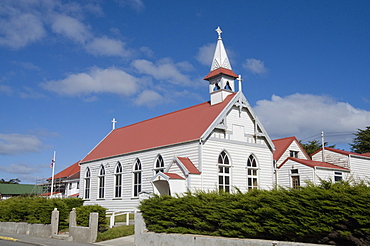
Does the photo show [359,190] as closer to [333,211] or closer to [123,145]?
[333,211]

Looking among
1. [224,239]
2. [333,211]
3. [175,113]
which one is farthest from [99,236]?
[175,113]

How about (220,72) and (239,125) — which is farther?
(220,72)

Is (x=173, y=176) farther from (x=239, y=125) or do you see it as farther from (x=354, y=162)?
(x=354, y=162)

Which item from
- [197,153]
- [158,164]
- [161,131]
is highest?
[161,131]

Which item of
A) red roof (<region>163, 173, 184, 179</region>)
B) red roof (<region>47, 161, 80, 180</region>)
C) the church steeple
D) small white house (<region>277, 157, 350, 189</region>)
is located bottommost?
red roof (<region>163, 173, 184, 179</region>)

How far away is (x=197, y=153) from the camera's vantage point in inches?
966

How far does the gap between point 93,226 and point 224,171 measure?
9.93 m

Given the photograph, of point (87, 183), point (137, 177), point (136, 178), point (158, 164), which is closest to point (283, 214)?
point (158, 164)

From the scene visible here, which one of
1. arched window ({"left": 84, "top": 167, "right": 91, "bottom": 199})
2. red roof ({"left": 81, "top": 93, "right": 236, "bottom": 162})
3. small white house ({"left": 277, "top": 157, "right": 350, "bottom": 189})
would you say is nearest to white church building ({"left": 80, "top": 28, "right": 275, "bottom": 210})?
red roof ({"left": 81, "top": 93, "right": 236, "bottom": 162})

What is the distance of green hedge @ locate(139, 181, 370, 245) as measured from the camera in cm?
1051

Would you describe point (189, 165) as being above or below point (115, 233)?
above

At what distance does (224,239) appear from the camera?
526 inches

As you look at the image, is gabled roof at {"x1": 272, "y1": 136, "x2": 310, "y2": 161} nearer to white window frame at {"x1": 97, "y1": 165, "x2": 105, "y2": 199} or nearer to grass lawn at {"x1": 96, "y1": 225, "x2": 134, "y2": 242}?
white window frame at {"x1": 97, "y1": 165, "x2": 105, "y2": 199}

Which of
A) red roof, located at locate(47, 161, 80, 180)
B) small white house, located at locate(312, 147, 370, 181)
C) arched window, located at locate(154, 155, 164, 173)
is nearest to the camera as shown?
arched window, located at locate(154, 155, 164, 173)
